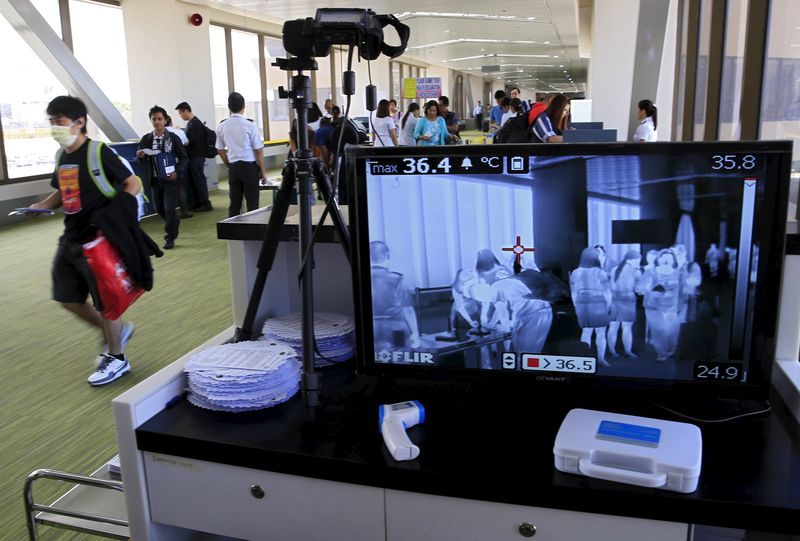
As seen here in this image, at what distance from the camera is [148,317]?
4488 millimetres

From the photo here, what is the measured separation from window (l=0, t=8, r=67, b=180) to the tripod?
26.2ft

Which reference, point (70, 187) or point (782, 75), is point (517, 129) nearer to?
point (782, 75)

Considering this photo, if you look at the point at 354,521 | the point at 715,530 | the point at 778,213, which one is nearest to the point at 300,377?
the point at 354,521

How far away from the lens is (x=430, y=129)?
8617 mm

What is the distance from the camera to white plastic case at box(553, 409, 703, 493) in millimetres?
1027

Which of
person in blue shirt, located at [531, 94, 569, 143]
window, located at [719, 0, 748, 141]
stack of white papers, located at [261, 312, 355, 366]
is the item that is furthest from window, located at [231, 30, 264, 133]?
stack of white papers, located at [261, 312, 355, 366]

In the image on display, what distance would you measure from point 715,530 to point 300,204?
973 millimetres

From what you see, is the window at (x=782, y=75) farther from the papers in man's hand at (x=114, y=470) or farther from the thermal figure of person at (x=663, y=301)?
the papers in man's hand at (x=114, y=470)

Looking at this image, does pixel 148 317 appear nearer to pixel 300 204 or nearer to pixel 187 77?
pixel 300 204

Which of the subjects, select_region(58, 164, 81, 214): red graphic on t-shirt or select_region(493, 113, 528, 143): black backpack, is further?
select_region(493, 113, 528, 143): black backpack

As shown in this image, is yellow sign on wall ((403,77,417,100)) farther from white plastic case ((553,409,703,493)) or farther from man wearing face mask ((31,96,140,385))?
white plastic case ((553,409,703,493))

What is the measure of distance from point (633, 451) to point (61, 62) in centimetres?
930

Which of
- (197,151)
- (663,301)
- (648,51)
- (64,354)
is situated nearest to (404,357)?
(663,301)

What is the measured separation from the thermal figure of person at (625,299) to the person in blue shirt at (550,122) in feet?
16.1
